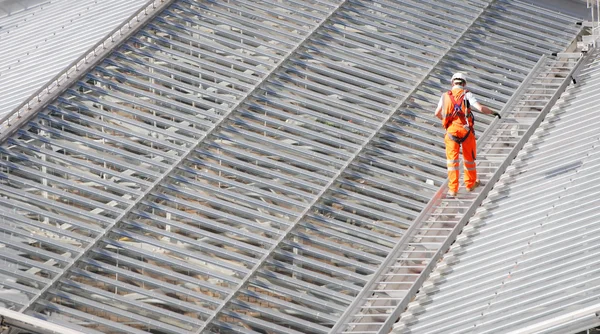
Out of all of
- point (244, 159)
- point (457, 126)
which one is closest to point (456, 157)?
point (457, 126)

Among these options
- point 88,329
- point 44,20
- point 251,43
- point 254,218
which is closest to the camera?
point 88,329

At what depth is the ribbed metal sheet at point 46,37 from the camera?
97.6 feet

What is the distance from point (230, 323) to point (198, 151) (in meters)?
4.78

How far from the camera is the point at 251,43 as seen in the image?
3031 cm

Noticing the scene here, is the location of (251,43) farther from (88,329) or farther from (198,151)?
(88,329)

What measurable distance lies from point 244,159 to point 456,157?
14.2 feet

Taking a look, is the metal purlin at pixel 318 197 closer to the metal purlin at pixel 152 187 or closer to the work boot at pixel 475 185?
the work boot at pixel 475 185

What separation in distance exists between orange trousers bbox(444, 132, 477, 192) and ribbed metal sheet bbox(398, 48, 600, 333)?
0.74 meters

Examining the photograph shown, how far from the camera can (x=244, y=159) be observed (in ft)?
89.4

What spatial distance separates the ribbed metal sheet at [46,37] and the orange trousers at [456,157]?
29.0 feet

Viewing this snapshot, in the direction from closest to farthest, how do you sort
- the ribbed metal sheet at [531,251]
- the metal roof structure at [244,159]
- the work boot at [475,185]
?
the ribbed metal sheet at [531,251] < the metal roof structure at [244,159] < the work boot at [475,185]

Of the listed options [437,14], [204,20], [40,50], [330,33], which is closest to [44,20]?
[40,50]

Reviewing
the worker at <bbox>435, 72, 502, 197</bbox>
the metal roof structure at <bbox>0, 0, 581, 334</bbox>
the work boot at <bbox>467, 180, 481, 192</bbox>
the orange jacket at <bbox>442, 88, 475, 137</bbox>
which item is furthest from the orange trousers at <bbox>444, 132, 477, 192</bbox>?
the metal roof structure at <bbox>0, 0, 581, 334</bbox>

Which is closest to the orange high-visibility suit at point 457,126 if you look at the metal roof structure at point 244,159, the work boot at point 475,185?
the work boot at point 475,185
